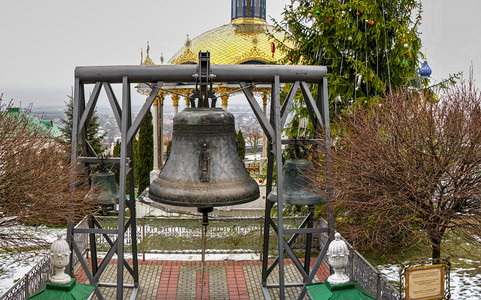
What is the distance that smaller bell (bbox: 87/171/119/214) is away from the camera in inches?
294

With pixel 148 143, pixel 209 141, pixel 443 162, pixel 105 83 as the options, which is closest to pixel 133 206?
pixel 105 83

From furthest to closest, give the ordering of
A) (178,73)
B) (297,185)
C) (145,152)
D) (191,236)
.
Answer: (145,152)
(191,236)
(297,185)
(178,73)

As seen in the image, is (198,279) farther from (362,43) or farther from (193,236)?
(362,43)

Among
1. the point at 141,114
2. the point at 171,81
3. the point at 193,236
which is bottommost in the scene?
the point at 193,236

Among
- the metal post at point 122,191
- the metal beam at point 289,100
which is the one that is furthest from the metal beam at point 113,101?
the metal beam at point 289,100

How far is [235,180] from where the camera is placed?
5.91m

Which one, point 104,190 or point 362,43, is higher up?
point 362,43

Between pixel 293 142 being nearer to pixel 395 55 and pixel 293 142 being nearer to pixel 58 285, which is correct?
pixel 58 285

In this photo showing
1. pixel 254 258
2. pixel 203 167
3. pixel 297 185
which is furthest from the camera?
pixel 254 258

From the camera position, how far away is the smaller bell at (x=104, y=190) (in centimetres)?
746

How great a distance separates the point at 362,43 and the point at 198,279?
7.32 m

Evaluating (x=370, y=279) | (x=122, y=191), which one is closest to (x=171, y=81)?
(x=122, y=191)

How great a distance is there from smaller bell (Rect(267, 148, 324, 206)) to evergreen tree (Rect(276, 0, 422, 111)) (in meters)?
5.22

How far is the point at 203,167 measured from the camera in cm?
568
